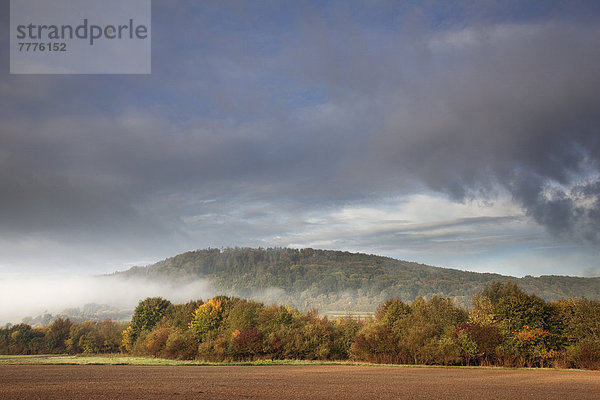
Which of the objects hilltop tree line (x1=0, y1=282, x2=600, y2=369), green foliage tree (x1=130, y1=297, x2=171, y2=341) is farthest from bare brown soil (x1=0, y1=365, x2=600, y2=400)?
green foliage tree (x1=130, y1=297, x2=171, y2=341)

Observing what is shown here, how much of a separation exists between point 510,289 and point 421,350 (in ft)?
96.3

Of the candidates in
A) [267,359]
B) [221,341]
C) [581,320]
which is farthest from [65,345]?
[581,320]

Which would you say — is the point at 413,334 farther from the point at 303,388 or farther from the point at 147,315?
the point at 147,315

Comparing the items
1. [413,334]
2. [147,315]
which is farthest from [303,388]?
[147,315]

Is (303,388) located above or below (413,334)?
above

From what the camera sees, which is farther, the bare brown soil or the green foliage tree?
the green foliage tree

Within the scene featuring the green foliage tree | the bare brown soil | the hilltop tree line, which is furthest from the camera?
the green foliage tree

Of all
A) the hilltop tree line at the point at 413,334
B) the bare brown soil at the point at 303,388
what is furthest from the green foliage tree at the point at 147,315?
the bare brown soil at the point at 303,388

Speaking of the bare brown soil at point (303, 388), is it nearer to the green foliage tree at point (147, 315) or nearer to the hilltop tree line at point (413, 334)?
the hilltop tree line at point (413, 334)

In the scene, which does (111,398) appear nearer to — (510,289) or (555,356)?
(555,356)

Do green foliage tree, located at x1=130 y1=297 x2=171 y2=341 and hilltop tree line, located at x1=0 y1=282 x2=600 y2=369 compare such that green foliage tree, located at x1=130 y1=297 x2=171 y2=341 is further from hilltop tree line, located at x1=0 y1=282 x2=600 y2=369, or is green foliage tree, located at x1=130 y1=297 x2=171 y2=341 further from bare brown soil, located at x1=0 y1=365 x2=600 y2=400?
bare brown soil, located at x1=0 y1=365 x2=600 y2=400

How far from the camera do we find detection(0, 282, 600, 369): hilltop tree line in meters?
69.2

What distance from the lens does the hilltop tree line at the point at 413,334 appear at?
69188 mm

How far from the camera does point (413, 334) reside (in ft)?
234
